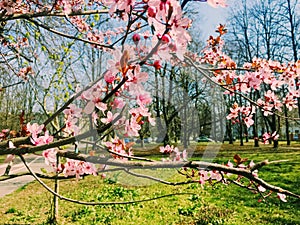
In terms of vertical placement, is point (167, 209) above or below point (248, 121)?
below

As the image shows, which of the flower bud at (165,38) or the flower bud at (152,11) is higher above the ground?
the flower bud at (152,11)

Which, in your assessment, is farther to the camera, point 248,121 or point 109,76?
point 248,121

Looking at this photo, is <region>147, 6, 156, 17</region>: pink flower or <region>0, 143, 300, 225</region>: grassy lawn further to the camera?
<region>0, 143, 300, 225</region>: grassy lawn

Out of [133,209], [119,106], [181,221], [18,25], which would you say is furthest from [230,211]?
[18,25]

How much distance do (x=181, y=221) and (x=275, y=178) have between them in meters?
4.28

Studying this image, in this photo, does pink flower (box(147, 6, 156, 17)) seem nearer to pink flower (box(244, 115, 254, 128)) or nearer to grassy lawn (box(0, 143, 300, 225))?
pink flower (box(244, 115, 254, 128))

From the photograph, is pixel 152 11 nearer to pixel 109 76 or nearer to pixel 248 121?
pixel 109 76

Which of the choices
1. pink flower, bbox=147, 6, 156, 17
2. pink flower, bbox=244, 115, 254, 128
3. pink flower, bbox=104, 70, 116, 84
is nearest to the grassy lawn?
pink flower, bbox=244, 115, 254, 128

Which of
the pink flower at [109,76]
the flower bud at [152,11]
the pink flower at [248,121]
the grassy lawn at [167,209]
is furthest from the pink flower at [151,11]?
the grassy lawn at [167,209]

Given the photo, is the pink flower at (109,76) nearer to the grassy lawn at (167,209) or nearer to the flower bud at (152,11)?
the flower bud at (152,11)

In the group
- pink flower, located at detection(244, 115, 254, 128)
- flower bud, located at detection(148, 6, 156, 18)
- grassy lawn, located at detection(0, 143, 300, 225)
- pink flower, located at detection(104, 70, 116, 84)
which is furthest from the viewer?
grassy lawn, located at detection(0, 143, 300, 225)

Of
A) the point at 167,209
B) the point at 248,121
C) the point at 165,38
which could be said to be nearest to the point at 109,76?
the point at 165,38

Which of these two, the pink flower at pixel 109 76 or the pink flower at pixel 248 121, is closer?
the pink flower at pixel 109 76

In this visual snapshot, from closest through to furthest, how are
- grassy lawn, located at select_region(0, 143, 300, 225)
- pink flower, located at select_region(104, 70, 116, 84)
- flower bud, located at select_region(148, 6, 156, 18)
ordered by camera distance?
flower bud, located at select_region(148, 6, 156, 18) → pink flower, located at select_region(104, 70, 116, 84) → grassy lawn, located at select_region(0, 143, 300, 225)
